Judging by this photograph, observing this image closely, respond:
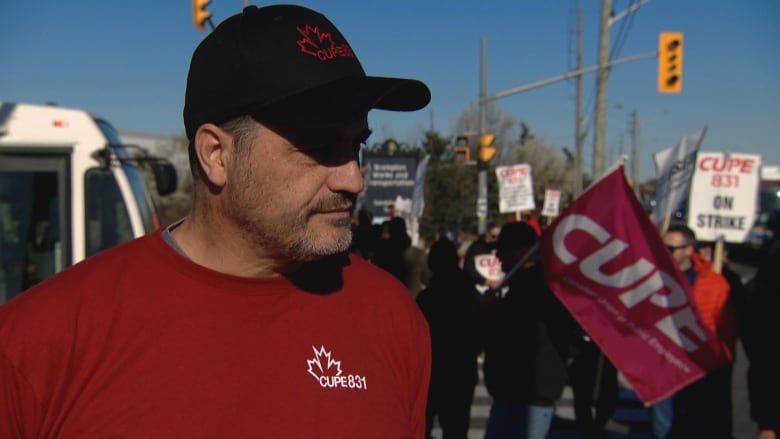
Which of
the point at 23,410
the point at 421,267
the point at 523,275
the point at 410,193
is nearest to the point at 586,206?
the point at 523,275

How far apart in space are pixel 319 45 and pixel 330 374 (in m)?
0.79

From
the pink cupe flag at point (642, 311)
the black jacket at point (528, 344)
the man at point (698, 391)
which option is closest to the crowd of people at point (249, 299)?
the black jacket at point (528, 344)

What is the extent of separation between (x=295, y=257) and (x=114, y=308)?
44cm

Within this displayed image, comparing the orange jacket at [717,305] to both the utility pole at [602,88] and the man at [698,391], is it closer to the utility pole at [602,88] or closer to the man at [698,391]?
the man at [698,391]

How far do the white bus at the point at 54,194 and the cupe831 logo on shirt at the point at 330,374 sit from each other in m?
4.95

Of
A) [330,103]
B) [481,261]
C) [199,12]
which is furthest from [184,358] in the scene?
[199,12]

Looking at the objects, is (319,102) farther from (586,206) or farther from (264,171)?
(586,206)

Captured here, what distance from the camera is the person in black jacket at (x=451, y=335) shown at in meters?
6.44

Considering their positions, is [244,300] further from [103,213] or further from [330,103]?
[103,213]

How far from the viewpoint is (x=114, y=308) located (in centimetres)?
169

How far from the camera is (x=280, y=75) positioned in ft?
5.74

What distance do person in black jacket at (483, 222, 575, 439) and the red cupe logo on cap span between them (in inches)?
150

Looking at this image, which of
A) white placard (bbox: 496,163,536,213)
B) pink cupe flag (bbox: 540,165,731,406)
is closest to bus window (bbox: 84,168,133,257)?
pink cupe flag (bbox: 540,165,731,406)

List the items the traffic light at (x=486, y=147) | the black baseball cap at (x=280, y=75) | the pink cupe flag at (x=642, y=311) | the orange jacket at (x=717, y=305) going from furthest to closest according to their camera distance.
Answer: the traffic light at (x=486, y=147)
the orange jacket at (x=717, y=305)
the pink cupe flag at (x=642, y=311)
the black baseball cap at (x=280, y=75)
